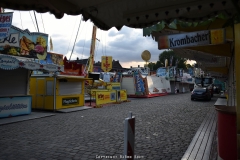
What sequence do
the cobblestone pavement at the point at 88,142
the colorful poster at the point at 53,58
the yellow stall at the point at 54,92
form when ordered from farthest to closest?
1. the colorful poster at the point at 53,58
2. the yellow stall at the point at 54,92
3. the cobblestone pavement at the point at 88,142

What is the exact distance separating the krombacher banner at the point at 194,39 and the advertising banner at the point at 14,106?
340 inches

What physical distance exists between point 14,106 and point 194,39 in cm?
983

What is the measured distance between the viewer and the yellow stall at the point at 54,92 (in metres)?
13.5

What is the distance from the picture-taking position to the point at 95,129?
26.0 ft

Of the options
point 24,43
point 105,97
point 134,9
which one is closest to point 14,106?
point 24,43

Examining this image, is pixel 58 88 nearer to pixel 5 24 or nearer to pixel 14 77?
pixel 14 77

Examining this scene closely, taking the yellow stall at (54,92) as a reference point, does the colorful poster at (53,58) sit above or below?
above

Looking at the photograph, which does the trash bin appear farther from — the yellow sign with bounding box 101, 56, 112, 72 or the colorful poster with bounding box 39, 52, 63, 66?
the colorful poster with bounding box 39, 52, 63, 66

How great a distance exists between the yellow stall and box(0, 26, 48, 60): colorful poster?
236 centimetres

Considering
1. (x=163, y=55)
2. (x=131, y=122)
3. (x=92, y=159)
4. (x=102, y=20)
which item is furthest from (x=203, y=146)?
(x=163, y=55)

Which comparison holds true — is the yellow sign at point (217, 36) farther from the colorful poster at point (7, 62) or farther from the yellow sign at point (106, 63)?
the yellow sign at point (106, 63)

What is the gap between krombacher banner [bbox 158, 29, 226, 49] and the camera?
5.21 metres

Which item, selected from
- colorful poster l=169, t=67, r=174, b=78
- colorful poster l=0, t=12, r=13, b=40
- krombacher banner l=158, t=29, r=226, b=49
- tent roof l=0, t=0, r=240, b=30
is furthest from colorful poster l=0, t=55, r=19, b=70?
colorful poster l=169, t=67, r=174, b=78

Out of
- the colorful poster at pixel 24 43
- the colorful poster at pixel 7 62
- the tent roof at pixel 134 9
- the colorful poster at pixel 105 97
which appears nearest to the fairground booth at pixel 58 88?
the colorful poster at pixel 105 97
